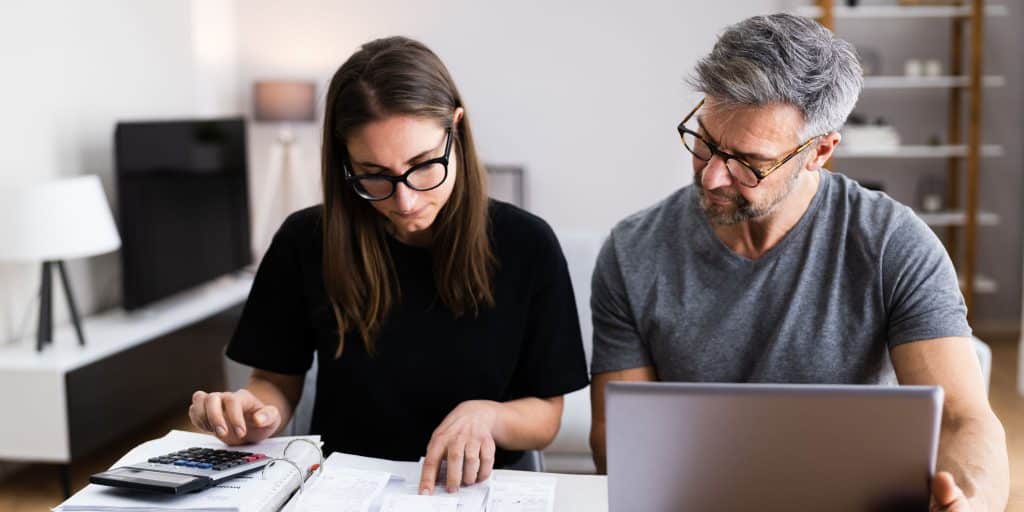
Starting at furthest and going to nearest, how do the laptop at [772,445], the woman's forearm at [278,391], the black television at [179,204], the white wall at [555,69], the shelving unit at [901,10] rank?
1. the white wall at [555,69]
2. the shelving unit at [901,10]
3. the black television at [179,204]
4. the woman's forearm at [278,391]
5. the laptop at [772,445]

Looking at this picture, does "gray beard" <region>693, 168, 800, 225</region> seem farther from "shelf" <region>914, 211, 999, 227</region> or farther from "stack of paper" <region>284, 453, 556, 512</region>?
"shelf" <region>914, 211, 999, 227</region>

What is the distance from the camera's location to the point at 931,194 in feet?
16.3

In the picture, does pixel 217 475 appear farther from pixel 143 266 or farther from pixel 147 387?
pixel 143 266

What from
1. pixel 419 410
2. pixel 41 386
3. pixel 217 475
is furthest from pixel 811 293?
pixel 41 386

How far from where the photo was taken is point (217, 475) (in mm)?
1235

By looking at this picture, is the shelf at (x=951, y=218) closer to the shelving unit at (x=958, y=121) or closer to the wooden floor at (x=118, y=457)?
the shelving unit at (x=958, y=121)

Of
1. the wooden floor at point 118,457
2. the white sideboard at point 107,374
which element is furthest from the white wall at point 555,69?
the wooden floor at point 118,457

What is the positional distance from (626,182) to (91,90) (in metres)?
2.81

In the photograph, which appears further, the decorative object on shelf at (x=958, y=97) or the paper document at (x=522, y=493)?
the decorative object on shelf at (x=958, y=97)

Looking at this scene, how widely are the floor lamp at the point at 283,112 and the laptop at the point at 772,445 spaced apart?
4.44m

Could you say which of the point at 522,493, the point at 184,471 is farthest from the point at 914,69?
the point at 184,471

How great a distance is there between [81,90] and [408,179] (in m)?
2.77

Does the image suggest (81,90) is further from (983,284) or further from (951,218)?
(983,284)

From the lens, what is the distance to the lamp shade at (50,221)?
3.01 m
